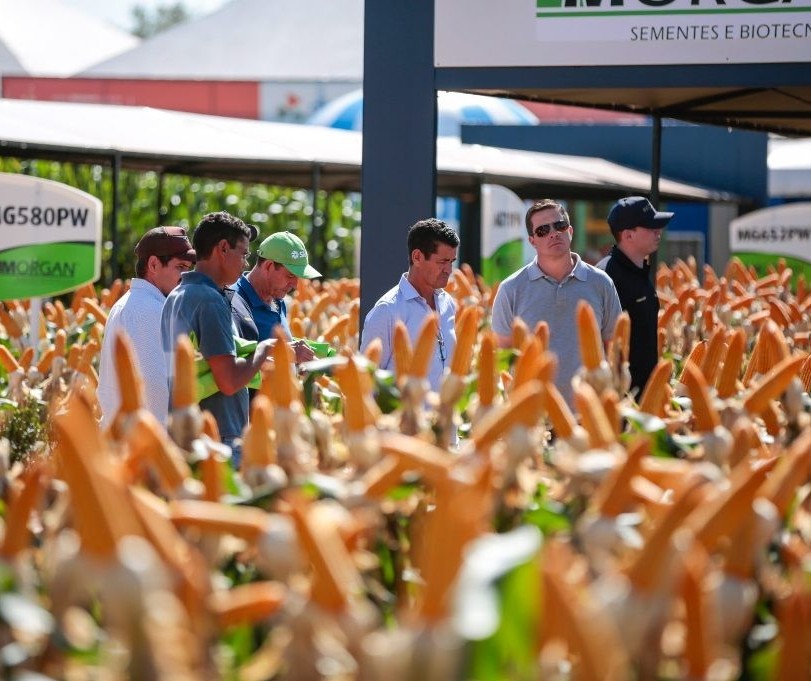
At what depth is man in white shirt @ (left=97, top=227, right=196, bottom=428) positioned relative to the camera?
554cm

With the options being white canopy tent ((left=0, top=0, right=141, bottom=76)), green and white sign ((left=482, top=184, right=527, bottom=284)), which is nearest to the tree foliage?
white canopy tent ((left=0, top=0, right=141, bottom=76))

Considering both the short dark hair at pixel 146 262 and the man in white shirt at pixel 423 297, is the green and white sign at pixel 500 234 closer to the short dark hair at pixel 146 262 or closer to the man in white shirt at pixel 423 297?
the man in white shirt at pixel 423 297

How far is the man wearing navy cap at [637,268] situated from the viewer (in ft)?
21.3

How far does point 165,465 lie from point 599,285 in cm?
433

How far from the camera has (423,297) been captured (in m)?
6.04

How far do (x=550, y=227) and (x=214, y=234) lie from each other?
169cm

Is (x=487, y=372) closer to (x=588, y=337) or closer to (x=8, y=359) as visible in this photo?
(x=588, y=337)

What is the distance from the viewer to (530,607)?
1.47 meters

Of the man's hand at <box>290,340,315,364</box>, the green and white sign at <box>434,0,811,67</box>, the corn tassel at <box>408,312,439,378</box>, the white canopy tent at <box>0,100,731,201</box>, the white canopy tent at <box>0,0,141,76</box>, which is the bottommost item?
the man's hand at <box>290,340,315,364</box>

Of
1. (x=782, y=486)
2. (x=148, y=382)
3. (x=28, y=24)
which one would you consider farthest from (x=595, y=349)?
(x=28, y=24)

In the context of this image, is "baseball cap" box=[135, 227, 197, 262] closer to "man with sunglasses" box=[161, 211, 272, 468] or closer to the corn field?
"man with sunglasses" box=[161, 211, 272, 468]

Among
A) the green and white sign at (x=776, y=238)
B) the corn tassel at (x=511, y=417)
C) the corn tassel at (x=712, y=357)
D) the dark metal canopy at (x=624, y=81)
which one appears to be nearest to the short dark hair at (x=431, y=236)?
the dark metal canopy at (x=624, y=81)

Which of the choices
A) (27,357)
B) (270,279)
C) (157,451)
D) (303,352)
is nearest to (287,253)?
(270,279)

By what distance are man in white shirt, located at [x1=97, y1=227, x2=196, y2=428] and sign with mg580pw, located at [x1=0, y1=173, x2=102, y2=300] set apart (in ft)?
9.67
